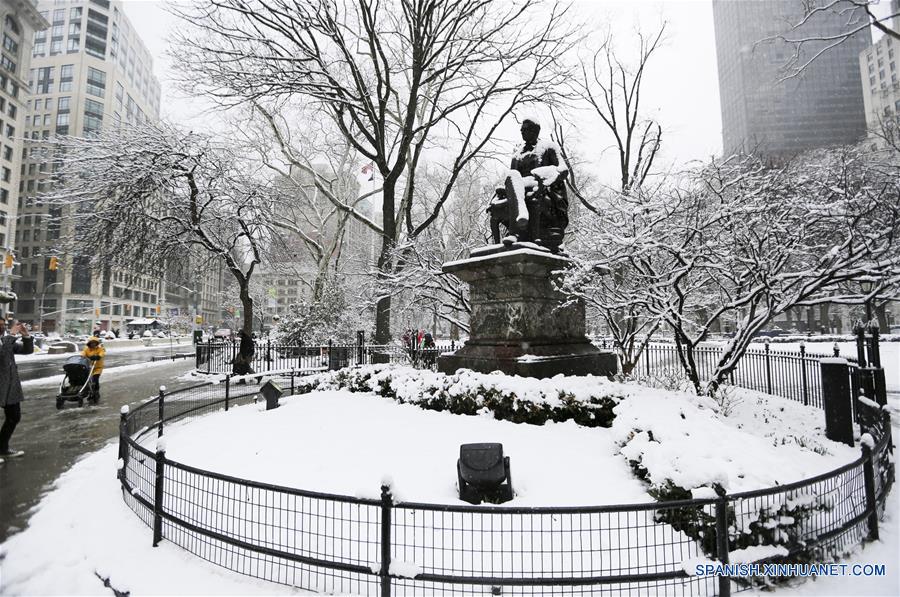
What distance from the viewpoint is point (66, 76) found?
245 ft

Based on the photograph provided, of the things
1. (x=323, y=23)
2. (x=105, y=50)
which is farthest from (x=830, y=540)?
(x=105, y=50)

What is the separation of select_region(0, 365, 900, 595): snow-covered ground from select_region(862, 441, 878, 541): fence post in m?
0.12

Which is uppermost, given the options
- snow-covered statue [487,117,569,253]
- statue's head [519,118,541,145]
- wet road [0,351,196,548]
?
statue's head [519,118,541,145]

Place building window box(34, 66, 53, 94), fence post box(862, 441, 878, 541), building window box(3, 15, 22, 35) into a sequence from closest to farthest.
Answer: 1. fence post box(862, 441, 878, 541)
2. building window box(3, 15, 22, 35)
3. building window box(34, 66, 53, 94)

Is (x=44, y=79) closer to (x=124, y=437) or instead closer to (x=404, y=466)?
(x=124, y=437)

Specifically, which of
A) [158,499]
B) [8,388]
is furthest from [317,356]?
[158,499]

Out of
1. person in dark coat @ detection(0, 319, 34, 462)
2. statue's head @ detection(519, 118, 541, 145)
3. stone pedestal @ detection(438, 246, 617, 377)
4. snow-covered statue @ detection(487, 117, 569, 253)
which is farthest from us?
statue's head @ detection(519, 118, 541, 145)

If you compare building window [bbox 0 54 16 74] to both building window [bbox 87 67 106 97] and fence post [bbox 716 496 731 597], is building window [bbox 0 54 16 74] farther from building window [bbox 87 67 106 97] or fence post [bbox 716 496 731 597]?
fence post [bbox 716 496 731 597]

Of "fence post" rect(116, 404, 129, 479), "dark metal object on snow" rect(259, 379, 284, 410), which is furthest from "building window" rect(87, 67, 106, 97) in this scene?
"fence post" rect(116, 404, 129, 479)

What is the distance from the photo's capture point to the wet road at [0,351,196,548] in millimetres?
5391

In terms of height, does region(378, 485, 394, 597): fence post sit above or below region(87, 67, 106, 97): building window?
below

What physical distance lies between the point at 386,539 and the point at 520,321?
569cm

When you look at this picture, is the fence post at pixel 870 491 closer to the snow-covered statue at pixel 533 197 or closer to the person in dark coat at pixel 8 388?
the snow-covered statue at pixel 533 197

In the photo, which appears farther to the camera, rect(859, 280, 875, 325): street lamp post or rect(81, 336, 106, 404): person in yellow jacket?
rect(81, 336, 106, 404): person in yellow jacket
